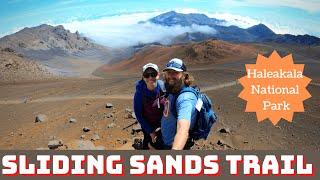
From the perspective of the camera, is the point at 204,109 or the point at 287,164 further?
the point at 287,164

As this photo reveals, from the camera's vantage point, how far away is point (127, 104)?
21.1m

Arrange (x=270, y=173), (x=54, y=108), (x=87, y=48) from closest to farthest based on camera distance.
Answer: (x=270, y=173) < (x=54, y=108) < (x=87, y=48)

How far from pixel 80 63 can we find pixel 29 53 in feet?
39.3

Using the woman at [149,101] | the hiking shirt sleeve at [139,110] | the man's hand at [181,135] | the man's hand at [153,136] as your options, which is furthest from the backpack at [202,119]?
the hiking shirt sleeve at [139,110]

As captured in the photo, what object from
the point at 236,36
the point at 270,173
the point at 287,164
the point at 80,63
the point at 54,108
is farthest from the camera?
the point at 236,36

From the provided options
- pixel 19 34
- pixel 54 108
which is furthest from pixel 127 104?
pixel 19 34

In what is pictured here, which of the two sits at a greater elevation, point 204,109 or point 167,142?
point 204,109

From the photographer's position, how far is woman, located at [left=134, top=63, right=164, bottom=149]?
7496 mm

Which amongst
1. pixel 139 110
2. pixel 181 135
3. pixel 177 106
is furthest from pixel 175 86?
pixel 139 110

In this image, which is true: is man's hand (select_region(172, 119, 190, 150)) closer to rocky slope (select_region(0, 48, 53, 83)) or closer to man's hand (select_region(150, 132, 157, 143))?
man's hand (select_region(150, 132, 157, 143))

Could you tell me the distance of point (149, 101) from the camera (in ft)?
24.8

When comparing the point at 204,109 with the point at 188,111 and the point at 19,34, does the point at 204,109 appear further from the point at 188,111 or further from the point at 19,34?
the point at 19,34

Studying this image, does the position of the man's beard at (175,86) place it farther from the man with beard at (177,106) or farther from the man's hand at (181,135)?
the man's hand at (181,135)

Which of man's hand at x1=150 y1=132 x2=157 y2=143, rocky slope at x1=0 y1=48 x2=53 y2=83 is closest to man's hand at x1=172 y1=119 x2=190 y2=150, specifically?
man's hand at x1=150 y1=132 x2=157 y2=143
